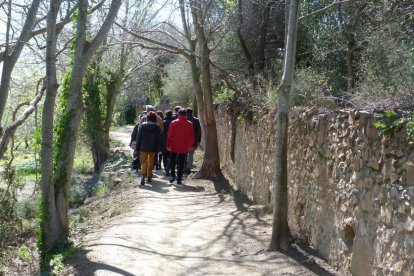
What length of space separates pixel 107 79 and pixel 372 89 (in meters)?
14.8

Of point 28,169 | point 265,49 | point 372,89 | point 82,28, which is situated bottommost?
point 28,169

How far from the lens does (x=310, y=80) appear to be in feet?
33.5

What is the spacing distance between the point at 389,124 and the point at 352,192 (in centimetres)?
116

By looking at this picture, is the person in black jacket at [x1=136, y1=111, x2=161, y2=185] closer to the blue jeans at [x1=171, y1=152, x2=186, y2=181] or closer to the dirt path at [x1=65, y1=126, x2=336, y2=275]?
the blue jeans at [x1=171, y1=152, x2=186, y2=181]

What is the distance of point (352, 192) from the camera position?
5.61m

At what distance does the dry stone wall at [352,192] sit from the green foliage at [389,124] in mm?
72

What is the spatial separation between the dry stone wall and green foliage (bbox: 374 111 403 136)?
0.24 ft

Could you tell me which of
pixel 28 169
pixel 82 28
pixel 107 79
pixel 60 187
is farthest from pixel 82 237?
pixel 28 169

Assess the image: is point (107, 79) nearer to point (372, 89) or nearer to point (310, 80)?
point (310, 80)

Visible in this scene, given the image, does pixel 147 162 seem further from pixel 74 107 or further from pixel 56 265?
pixel 56 265

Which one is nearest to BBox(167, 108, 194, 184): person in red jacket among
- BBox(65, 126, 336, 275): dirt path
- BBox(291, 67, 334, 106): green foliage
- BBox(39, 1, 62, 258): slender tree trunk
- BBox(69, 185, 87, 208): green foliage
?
BBox(65, 126, 336, 275): dirt path

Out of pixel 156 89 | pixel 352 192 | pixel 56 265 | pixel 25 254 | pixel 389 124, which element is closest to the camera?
pixel 389 124

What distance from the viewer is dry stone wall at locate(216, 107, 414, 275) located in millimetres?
4508

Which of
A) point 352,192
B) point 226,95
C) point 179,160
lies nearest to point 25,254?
point 179,160
